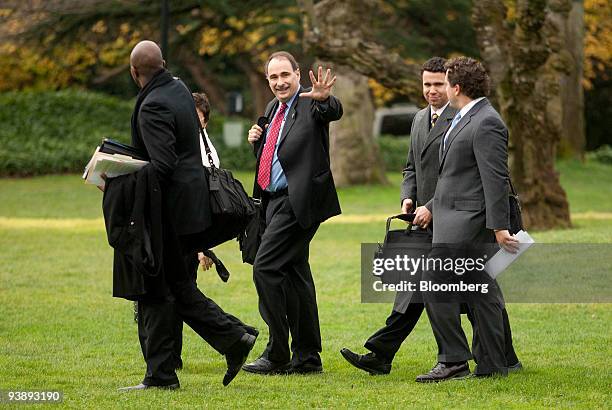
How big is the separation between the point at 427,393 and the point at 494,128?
1.70 m

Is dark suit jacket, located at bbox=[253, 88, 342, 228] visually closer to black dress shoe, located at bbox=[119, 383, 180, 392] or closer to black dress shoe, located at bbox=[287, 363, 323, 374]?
black dress shoe, located at bbox=[287, 363, 323, 374]

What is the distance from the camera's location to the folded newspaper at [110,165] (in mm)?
7656

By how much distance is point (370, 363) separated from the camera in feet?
29.1

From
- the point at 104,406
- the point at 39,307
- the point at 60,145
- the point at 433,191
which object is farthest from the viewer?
the point at 60,145

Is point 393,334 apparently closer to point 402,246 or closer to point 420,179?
point 402,246

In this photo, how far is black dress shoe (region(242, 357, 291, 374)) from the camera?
29.4 ft

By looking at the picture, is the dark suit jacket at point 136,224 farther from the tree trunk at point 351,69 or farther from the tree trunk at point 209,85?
the tree trunk at point 209,85

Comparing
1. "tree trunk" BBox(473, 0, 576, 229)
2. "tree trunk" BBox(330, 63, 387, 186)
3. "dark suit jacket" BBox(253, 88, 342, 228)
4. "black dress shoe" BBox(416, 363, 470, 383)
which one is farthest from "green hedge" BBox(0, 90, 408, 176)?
"black dress shoe" BBox(416, 363, 470, 383)

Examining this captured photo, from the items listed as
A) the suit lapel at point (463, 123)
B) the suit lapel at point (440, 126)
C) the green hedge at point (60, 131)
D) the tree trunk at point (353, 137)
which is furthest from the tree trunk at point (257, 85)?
the suit lapel at point (463, 123)

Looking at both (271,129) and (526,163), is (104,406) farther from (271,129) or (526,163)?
(526,163)

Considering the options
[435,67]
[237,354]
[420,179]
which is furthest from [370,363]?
[435,67]

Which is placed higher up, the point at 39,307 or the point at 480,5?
the point at 480,5

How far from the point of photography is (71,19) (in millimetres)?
32406

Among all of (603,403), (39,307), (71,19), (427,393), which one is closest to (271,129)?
(427,393)
